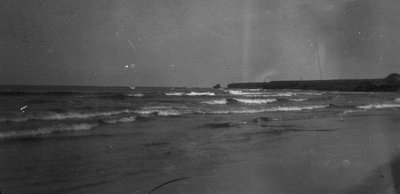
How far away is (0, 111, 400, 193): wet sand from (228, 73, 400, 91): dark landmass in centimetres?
8144

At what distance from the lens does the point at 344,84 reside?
104 meters

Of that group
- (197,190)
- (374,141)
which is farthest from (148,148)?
(374,141)

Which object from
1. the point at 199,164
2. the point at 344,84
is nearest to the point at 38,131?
the point at 199,164

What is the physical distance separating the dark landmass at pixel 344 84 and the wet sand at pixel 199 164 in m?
81.4

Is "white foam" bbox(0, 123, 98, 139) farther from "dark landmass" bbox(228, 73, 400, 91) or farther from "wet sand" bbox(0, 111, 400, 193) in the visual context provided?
"dark landmass" bbox(228, 73, 400, 91)

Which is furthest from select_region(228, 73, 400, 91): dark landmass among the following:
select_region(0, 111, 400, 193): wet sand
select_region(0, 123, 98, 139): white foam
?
select_region(0, 123, 98, 139): white foam

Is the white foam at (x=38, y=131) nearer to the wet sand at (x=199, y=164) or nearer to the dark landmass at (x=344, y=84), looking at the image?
the wet sand at (x=199, y=164)

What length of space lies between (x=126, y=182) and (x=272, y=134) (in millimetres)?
6897

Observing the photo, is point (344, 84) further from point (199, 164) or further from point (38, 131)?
point (199, 164)

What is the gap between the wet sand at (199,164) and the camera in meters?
4.70

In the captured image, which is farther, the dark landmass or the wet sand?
the dark landmass

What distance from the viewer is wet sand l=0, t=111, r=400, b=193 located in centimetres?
470

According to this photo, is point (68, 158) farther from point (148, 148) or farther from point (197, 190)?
point (197, 190)

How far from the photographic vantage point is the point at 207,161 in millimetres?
6555
